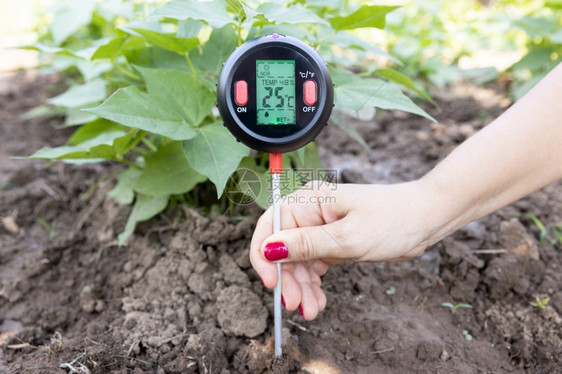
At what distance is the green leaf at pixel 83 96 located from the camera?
1703 mm

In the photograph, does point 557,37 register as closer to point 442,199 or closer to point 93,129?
point 442,199

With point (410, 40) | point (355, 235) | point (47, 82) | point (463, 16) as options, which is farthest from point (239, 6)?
point (463, 16)

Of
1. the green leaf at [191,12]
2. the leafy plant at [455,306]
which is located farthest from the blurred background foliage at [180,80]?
the leafy plant at [455,306]

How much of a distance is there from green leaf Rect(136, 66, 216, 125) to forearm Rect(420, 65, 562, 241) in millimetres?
632

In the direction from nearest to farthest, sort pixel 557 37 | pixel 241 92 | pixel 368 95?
pixel 241 92 → pixel 368 95 → pixel 557 37

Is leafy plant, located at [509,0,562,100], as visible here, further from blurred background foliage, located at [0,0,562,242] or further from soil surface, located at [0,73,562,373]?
soil surface, located at [0,73,562,373]

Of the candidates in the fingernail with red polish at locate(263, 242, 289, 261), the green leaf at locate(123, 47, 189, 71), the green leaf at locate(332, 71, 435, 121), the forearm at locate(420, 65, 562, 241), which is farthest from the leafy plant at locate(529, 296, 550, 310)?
the green leaf at locate(123, 47, 189, 71)

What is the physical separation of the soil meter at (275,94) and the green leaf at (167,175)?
391mm

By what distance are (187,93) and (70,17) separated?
1.16m

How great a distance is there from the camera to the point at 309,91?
3.54 ft

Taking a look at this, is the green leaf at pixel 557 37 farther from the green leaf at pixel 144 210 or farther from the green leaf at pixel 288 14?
the green leaf at pixel 144 210

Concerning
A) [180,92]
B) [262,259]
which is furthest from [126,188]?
[262,259]

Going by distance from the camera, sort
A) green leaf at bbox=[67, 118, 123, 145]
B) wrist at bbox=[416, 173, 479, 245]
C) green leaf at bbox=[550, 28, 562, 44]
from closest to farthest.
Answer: wrist at bbox=[416, 173, 479, 245], green leaf at bbox=[67, 118, 123, 145], green leaf at bbox=[550, 28, 562, 44]

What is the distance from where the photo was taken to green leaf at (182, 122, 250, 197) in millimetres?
1188
